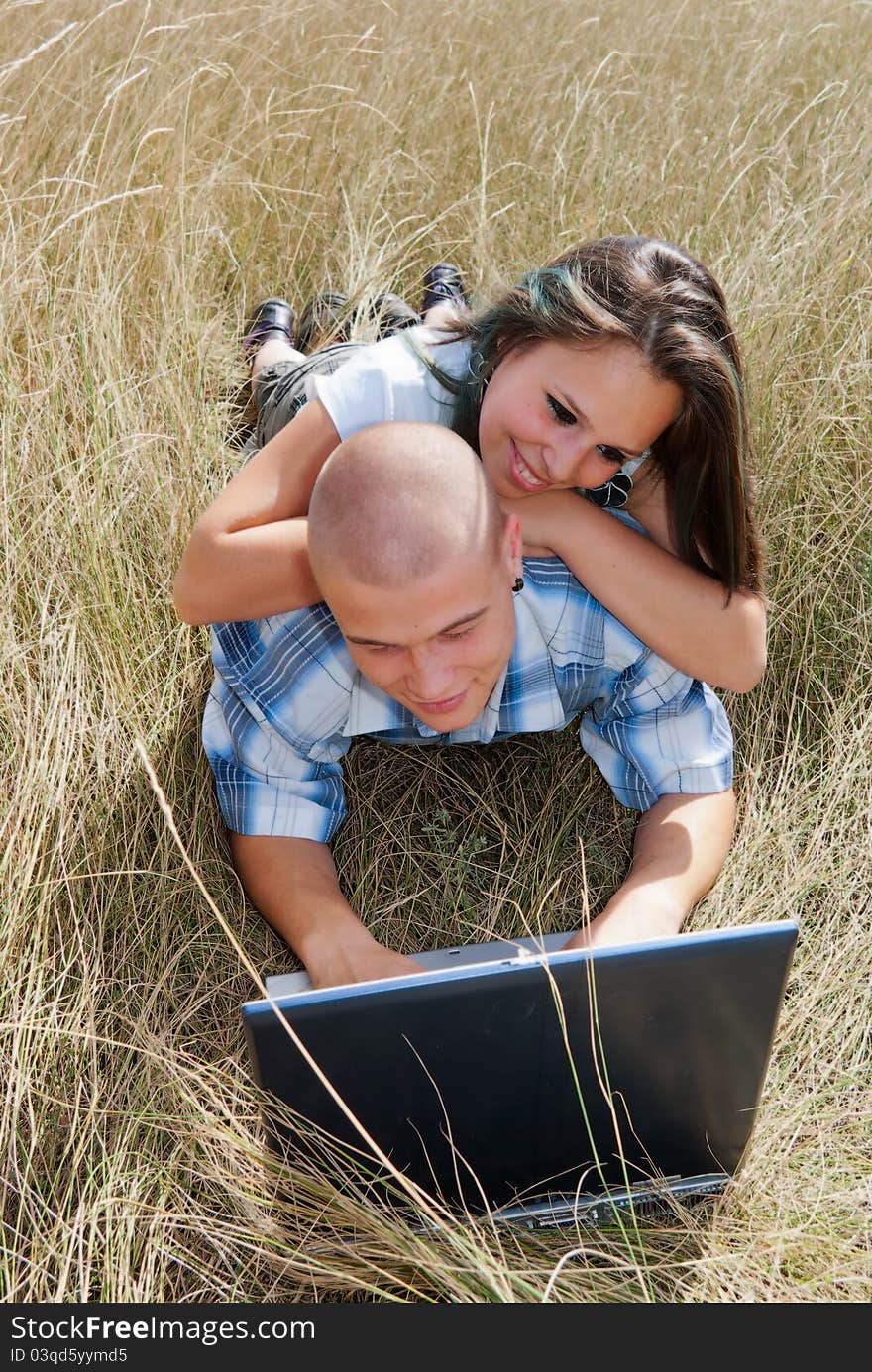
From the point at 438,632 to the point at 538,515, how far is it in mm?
472

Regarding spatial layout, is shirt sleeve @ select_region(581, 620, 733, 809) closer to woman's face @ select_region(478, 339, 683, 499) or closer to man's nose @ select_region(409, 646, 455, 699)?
woman's face @ select_region(478, 339, 683, 499)

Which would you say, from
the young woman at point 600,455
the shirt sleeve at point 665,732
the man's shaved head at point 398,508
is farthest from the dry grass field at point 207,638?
the man's shaved head at point 398,508

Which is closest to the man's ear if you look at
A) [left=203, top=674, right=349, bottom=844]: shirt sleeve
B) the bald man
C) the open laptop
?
the bald man

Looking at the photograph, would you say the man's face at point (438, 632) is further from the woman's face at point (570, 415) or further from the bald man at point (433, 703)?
the woman's face at point (570, 415)

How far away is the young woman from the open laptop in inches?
32.4

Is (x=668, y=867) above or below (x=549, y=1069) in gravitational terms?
below

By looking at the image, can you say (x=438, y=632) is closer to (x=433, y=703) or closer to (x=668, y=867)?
(x=433, y=703)

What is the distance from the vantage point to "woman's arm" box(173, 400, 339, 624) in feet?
6.63

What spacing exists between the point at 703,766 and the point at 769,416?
0.99m

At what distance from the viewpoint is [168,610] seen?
2.40 metres

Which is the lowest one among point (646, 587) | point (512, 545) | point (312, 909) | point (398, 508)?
point (312, 909)

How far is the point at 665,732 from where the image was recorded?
2262mm

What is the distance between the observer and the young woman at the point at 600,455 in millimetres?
2018

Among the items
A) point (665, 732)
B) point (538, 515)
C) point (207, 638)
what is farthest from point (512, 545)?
point (207, 638)
